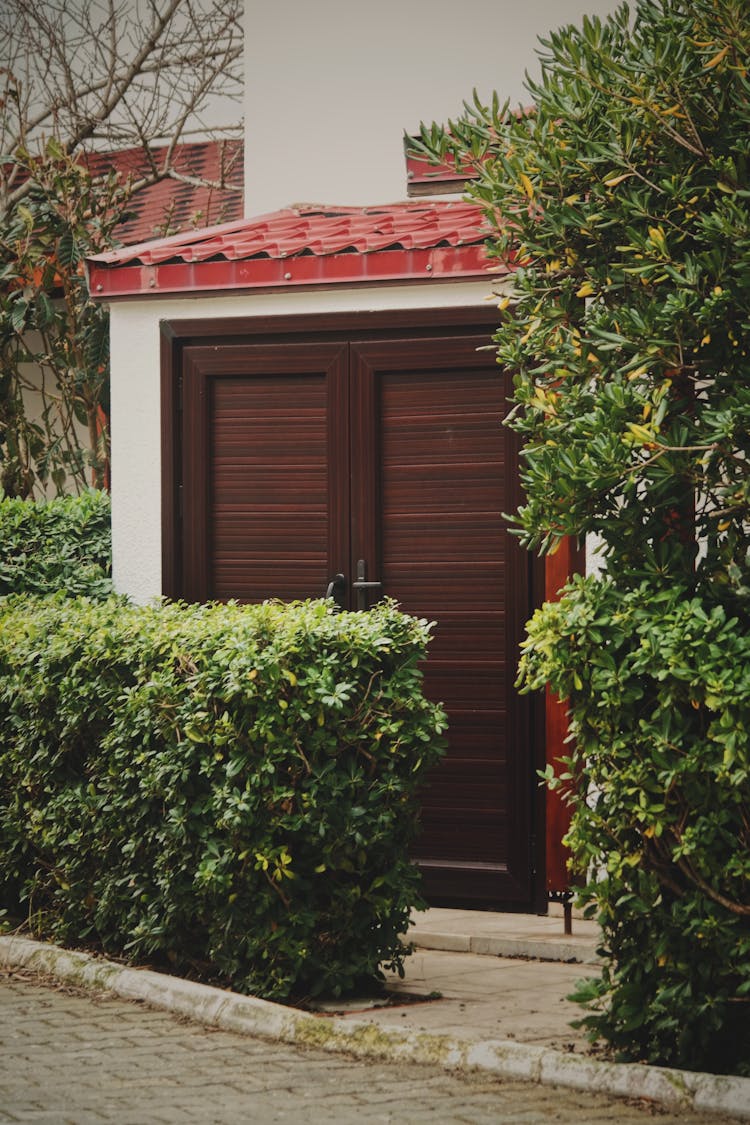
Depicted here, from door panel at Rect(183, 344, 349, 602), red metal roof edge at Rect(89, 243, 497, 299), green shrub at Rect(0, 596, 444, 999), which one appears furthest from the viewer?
door panel at Rect(183, 344, 349, 602)

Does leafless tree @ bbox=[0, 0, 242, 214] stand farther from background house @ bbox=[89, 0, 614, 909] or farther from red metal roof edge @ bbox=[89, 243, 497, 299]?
red metal roof edge @ bbox=[89, 243, 497, 299]

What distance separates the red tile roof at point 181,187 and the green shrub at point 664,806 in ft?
42.0

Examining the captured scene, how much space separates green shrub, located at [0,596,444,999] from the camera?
642 cm

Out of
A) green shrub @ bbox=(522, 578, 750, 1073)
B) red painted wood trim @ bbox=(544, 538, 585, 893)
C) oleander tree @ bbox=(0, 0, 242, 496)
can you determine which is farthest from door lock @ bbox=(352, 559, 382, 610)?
oleander tree @ bbox=(0, 0, 242, 496)

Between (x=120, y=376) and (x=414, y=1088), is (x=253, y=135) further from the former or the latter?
(x=414, y=1088)

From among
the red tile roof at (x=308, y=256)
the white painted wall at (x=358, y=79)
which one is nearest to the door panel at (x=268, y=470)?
the red tile roof at (x=308, y=256)

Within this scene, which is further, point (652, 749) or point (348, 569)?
point (348, 569)

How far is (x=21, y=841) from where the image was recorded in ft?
25.6

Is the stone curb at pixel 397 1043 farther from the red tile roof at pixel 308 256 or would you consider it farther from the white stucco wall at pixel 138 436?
the red tile roof at pixel 308 256

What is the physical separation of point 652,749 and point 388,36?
10.7m

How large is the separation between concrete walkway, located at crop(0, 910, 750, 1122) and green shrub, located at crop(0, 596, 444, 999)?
0.22m

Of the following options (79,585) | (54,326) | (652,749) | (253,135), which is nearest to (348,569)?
(79,585)

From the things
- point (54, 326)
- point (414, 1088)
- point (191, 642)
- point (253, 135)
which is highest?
point (253, 135)

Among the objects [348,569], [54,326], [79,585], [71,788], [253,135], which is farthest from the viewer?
[253,135]
